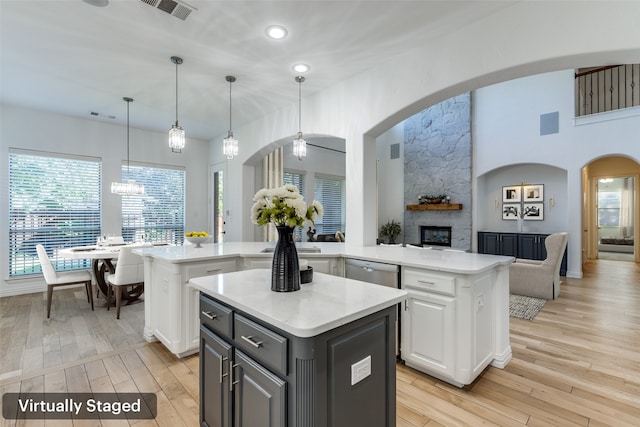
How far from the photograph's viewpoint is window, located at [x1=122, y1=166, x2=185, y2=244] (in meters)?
5.87

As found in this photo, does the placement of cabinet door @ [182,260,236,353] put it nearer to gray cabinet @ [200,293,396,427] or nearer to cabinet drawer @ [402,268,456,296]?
gray cabinet @ [200,293,396,427]

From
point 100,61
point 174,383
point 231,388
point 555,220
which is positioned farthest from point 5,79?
point 555,220

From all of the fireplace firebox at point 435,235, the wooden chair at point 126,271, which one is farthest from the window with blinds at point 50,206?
the fireplace firebox at point 435,235

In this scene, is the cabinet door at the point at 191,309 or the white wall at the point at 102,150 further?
the white wall at the point at 102,150

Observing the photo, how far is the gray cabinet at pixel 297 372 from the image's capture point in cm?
110

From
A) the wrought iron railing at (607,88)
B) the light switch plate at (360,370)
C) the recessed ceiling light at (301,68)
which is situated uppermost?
the wrought iron railing at (607,88)

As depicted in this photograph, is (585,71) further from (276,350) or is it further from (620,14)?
(276,350)

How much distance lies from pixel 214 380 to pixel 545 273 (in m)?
5.07

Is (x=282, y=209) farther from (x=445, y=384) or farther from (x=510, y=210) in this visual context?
(x=510, y=210)

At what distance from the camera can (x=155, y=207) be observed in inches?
245

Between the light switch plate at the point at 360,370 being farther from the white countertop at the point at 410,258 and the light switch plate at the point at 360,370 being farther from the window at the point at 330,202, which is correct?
the window at the point at 330,202

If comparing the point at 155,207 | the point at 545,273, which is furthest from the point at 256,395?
the point at 155,207

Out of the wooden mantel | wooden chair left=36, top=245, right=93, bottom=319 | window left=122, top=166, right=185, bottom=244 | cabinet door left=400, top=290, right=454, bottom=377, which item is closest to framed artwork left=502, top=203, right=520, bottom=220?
the wooden mantel

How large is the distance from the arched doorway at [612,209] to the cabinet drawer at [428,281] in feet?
26.6
